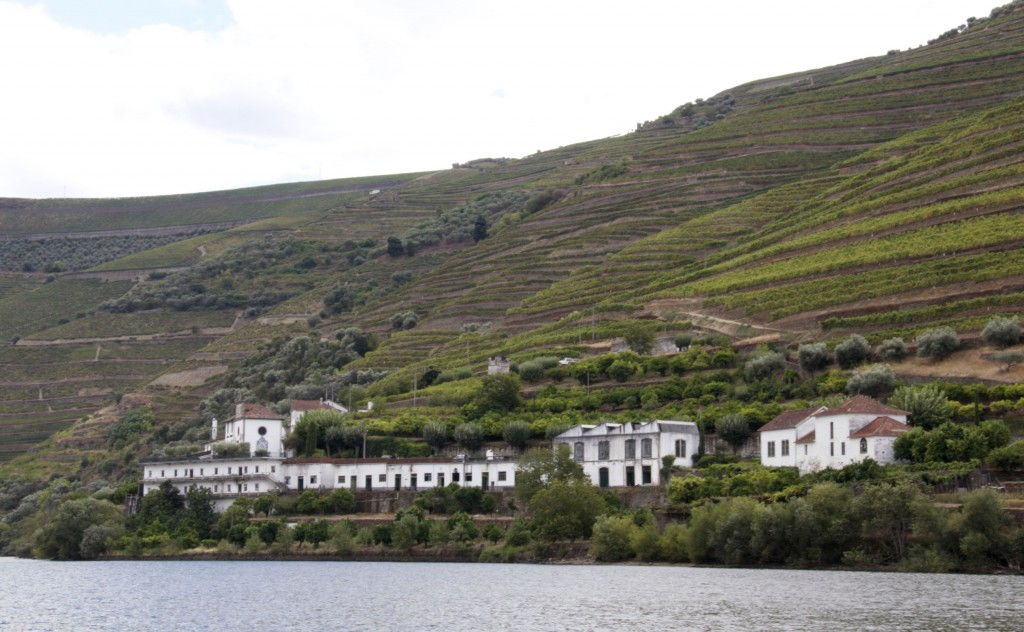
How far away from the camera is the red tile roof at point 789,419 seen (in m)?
78.8

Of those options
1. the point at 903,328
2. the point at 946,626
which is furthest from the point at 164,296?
the point at 946,626

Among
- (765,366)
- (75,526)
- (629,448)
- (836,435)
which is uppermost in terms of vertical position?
(765,366)

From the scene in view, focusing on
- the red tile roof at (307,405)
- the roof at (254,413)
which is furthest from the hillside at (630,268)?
the roof at (254,413)

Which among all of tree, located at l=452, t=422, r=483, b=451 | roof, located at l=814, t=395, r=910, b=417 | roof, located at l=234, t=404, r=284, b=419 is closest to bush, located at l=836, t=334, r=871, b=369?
roof, located at l=814, t=395, r=910, b=417

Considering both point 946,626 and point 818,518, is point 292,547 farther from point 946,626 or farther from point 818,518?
point 946,626

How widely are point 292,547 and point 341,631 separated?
37.2 metres

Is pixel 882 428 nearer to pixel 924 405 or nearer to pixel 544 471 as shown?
pixel 924 405

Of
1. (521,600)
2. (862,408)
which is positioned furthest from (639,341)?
(521,600)

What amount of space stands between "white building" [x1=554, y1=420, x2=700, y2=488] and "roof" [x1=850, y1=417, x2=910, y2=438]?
12.5m

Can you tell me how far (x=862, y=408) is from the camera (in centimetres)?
7475

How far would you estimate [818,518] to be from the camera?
214 ft

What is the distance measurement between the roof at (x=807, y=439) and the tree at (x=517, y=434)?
19.3m

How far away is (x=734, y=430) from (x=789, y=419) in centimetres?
431

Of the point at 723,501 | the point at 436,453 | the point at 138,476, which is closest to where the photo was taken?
the point at 723,501
